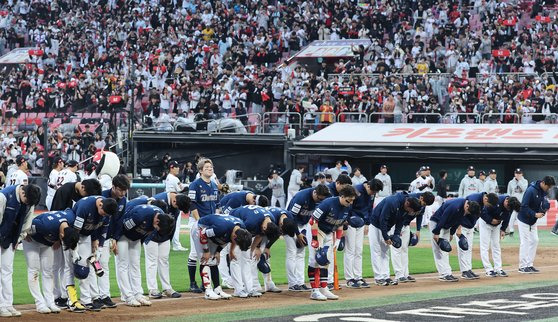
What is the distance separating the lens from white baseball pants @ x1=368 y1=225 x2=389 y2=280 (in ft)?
59.3

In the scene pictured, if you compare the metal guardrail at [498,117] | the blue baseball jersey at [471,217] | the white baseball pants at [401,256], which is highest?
the metal guardrail at [498,117]

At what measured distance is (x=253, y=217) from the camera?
52.4 feet

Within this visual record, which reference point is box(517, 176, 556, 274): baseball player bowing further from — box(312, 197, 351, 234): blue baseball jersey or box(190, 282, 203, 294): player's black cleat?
box(190, 282, 203, 294): player's black cleat

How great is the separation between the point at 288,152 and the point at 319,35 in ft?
29.3

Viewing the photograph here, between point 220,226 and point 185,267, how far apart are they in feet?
17.9

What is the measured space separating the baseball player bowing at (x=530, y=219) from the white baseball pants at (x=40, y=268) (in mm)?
9893

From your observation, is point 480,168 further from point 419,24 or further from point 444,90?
point 419,24

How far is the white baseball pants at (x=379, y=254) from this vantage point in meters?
18.1

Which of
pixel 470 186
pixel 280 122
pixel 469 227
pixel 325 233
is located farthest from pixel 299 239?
pixel 280 122

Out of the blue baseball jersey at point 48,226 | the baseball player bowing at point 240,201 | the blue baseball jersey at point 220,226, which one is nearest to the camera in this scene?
the blue baseball jersey at point 48,226

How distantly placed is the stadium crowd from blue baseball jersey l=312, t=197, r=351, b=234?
1950 cm

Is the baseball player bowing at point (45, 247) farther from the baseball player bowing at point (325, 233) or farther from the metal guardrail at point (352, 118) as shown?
the metal guardrail at point (352, 118)

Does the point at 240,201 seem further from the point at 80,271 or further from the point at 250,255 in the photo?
the point at 80,271

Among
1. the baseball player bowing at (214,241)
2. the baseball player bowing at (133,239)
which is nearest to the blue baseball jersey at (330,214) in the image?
the baseball player bowing at (214,241)
